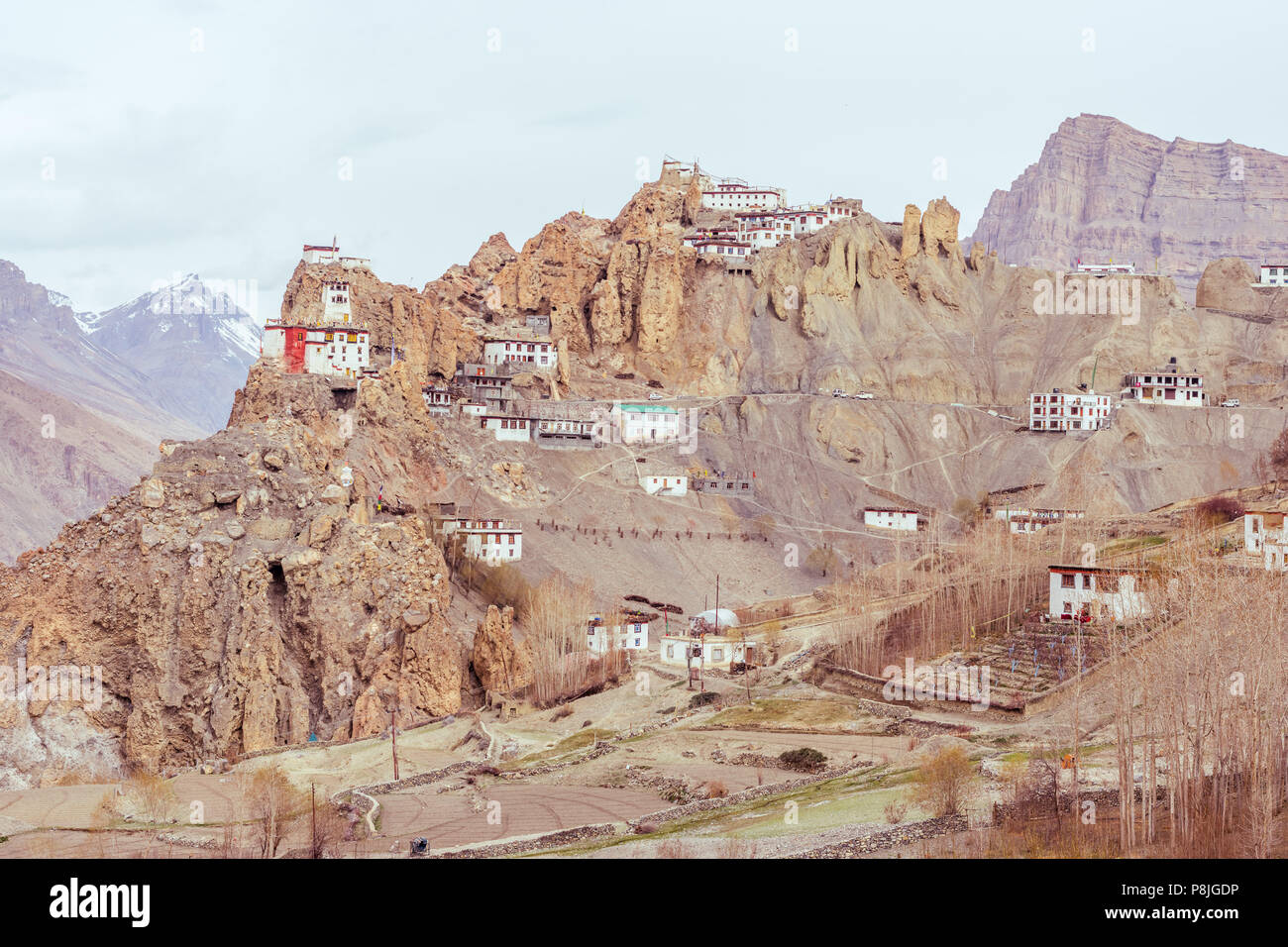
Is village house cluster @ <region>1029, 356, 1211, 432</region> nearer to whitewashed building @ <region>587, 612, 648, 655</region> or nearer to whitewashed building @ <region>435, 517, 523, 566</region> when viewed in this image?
whitewashed building @ <region>435, 517, 523, 566</region>

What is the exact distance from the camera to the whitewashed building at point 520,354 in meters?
128

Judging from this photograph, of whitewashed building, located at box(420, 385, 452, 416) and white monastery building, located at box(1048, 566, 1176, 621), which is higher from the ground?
whitewashed building, located at box(420, 385, 452, 416)

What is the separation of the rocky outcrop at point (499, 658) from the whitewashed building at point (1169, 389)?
76.4 m

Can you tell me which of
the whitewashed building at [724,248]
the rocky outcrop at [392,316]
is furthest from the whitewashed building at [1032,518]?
the whitewashed building at [724,248]

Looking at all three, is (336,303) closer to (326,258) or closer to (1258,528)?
(326,258)

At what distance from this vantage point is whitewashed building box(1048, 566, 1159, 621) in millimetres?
58188

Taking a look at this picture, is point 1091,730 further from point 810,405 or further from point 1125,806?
point 810,405

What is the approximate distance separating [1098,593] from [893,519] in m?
54.8

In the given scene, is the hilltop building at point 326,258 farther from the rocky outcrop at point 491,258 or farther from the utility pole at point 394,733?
the utility pole at point 394,733

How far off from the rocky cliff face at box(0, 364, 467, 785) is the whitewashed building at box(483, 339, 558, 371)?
51.6m

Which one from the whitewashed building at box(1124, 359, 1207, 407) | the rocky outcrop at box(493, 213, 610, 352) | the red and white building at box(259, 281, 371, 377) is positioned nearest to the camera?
the red and white building at box(259, 281, 371, 377)

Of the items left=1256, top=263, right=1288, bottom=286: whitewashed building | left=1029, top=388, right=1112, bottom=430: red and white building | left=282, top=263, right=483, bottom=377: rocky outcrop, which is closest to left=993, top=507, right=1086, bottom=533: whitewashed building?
left=1029, top=388, right=1112, bottom=430: red and white building

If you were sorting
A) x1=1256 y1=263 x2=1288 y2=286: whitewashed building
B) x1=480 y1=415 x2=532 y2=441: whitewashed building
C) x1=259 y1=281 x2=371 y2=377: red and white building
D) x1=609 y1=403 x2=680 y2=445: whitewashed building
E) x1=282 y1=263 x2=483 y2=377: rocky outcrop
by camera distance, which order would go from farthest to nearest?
1. x1=1256 y1=263 x2=1288 y2=286: whitewashed building
2. x1=609 y1=403 x2=680 y2=445: whitewashed building
3. x1=282 y1=263 x2=483 y2=377: rocky outcrop
4. x1=480 y1=415 x2=532 y2=441: whitewashed building
5. x1=259 y1=281 x2=371 y2=377: red and white building

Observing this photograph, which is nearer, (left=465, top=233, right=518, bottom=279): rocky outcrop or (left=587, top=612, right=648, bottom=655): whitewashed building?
(left=587, top=612, right=648, bottom=655): whitewashed building
